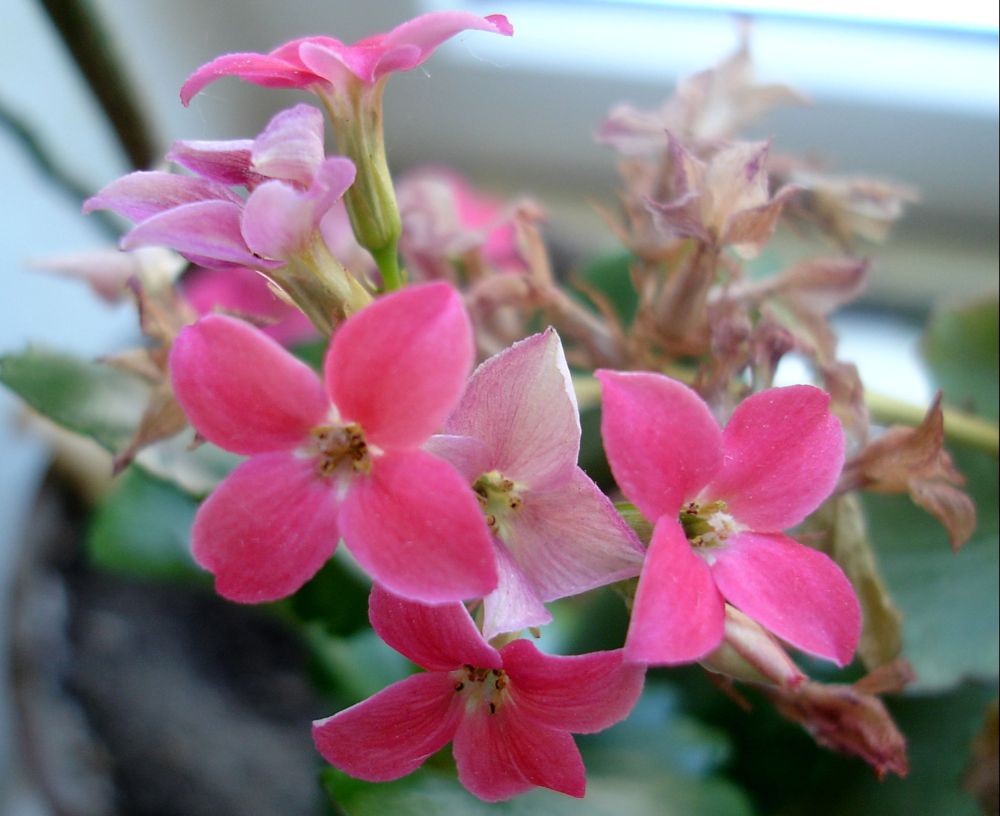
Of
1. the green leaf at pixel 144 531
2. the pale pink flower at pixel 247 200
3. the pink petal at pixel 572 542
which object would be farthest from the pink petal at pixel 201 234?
the green leaf at pixel 144 531

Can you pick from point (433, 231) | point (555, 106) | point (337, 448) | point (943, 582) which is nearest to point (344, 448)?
point (337, 448)

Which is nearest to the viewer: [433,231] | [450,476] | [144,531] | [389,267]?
[450,476]

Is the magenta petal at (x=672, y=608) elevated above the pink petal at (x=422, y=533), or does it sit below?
below

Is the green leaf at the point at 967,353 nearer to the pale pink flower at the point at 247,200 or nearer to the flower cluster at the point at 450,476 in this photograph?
the flower cluster at the point at 450,476

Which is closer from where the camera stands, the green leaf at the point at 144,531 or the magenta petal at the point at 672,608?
the magenta petal at the point at 672,608

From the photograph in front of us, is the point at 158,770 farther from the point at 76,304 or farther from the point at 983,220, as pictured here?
the point at 983,220

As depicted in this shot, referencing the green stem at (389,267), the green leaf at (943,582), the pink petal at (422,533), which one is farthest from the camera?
the green leaf at (943,582)

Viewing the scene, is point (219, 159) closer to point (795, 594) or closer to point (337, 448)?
point (337, 448)

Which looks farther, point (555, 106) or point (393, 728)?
point (555, 106)
